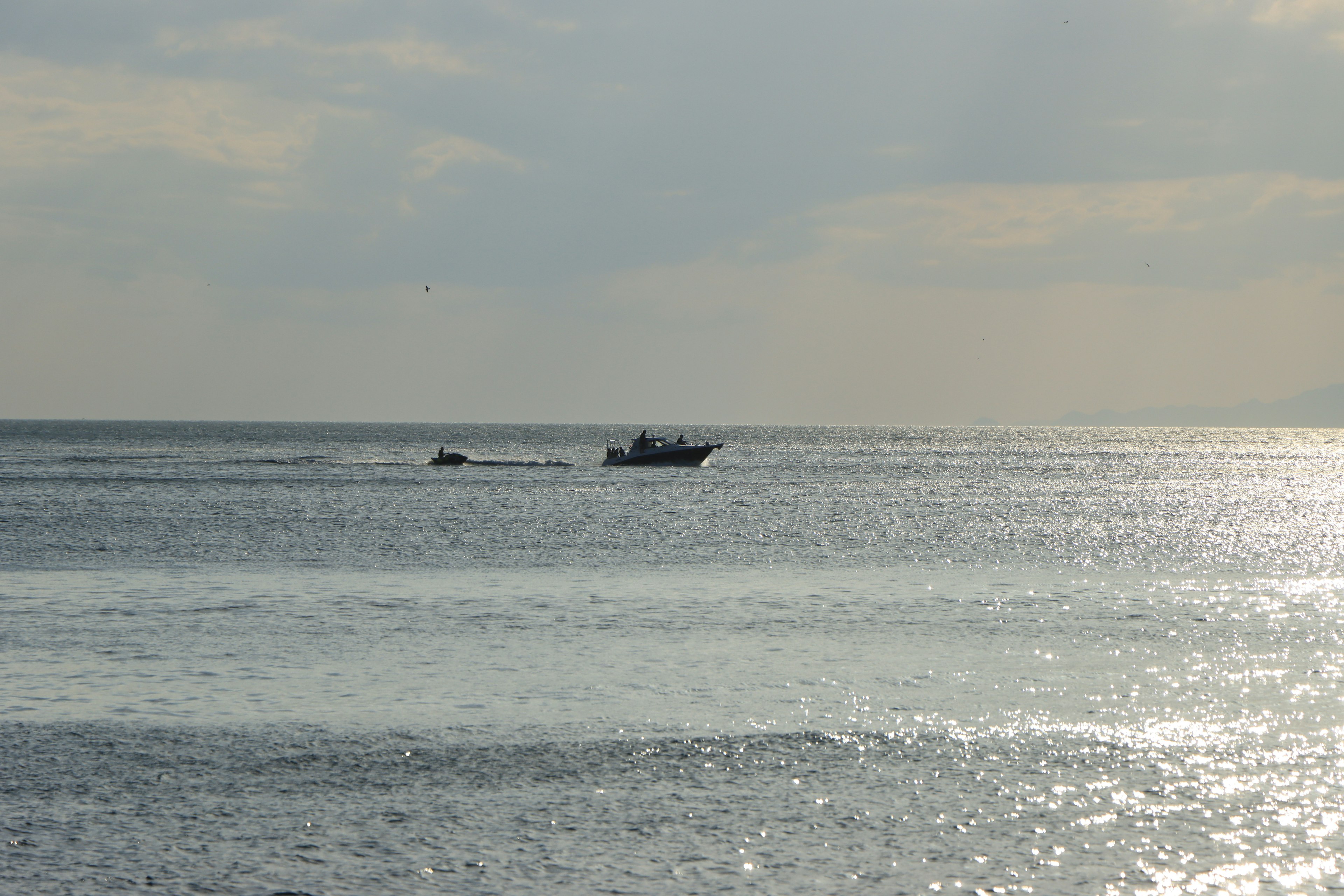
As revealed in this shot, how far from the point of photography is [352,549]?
40.7 m

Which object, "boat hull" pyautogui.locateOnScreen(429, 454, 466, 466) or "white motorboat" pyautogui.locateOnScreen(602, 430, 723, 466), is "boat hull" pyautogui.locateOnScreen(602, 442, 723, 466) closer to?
"white motorboat" pyautogui.locateOnScreen(602, 430, 723, 466)

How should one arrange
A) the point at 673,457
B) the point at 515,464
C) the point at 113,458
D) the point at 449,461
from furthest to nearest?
the point at 113,458 → the point at 449,461 → the point at 515,464 → the point at 673,457

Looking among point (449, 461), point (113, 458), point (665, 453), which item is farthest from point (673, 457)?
point (113, 458)

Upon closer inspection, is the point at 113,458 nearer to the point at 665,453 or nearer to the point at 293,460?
the point at 293,460

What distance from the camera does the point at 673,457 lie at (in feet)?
364

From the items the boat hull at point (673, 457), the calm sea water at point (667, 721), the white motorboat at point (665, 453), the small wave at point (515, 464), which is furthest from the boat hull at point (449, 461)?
the calm sea water at point (667, 721)

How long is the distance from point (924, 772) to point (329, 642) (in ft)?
42.2

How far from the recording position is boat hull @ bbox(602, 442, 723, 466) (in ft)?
362

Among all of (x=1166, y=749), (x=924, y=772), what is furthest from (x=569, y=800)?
(x=1166, y=749)

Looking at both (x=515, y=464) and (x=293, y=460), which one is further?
(x=293, y=460)

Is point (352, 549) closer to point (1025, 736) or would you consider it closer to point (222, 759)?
point (222, 759)

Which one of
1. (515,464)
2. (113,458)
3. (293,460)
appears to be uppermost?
(515,464)

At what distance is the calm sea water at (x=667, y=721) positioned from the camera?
10.2m

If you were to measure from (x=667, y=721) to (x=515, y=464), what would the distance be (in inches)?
4309
